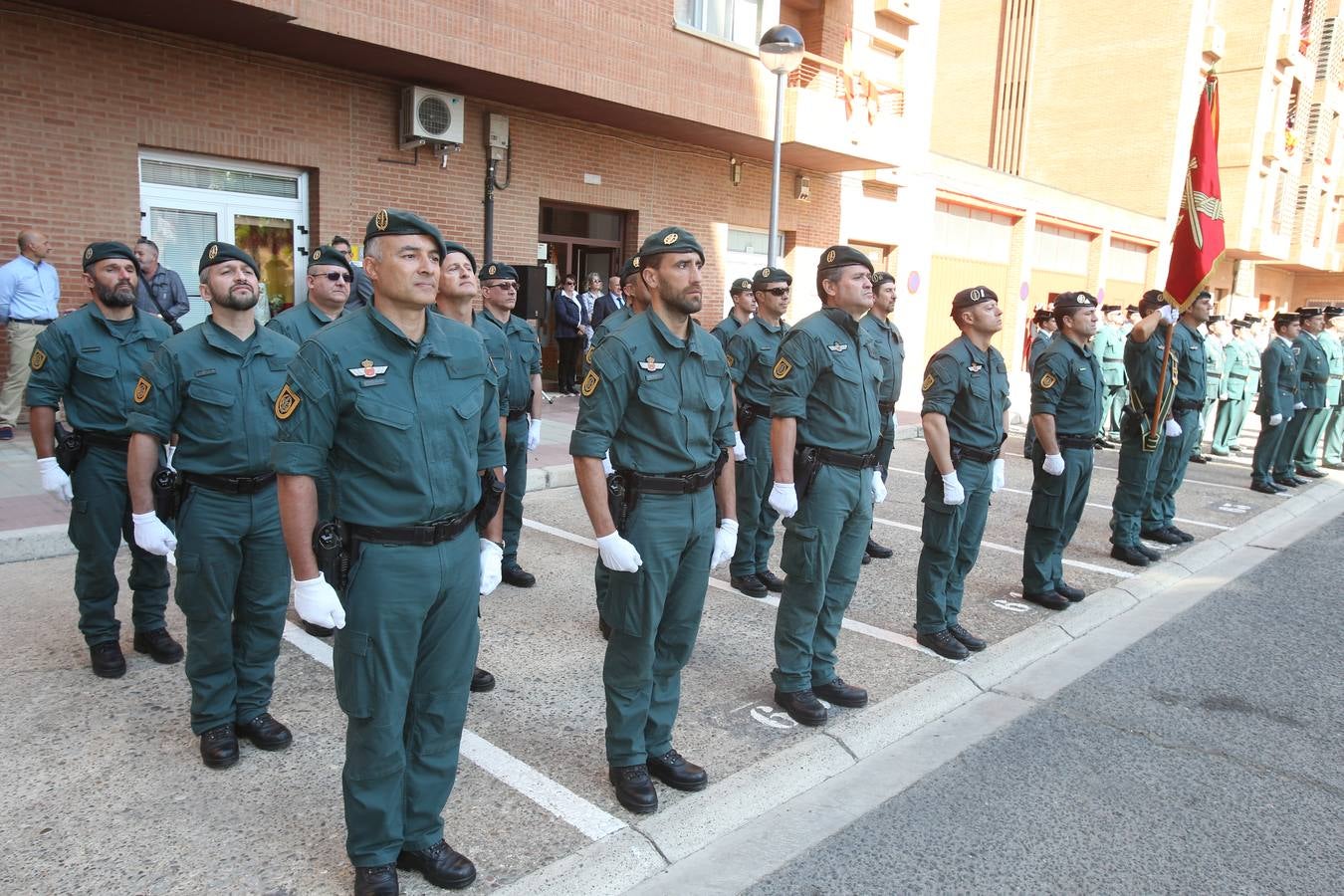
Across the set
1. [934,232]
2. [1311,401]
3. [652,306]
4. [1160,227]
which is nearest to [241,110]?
[652,306]

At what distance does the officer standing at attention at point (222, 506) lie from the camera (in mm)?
3766

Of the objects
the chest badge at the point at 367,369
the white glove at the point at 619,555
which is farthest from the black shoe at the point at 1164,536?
the chest badge at the point at 367,369

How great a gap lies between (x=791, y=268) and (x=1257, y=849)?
15.2 metres

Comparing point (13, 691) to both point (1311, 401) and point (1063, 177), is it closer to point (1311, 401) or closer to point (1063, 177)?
point (1311, 401)

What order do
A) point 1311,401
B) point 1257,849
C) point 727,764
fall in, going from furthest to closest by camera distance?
point 1311,401 → point 727,764 → point 1257,849

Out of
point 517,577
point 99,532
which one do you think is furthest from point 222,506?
point 517,577

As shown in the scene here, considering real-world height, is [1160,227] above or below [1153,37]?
below

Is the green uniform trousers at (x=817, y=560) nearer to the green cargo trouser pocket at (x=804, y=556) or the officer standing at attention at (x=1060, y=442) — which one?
the green cargo trouser pocket at (x=804, y=556)

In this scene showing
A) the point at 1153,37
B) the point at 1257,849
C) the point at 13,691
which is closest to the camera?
the point at 1257,849

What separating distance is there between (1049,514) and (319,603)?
516 cm

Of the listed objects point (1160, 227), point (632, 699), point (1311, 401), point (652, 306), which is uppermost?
point (1160, 227)

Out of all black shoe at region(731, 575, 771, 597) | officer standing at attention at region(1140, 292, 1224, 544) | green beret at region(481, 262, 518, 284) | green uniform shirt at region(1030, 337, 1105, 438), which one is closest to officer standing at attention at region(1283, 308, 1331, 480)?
officer standing at attention at region(1140, 292, 1224, 544)

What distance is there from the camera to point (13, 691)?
4.30 metres

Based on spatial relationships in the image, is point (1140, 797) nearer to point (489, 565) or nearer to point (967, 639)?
point (967, 639)
